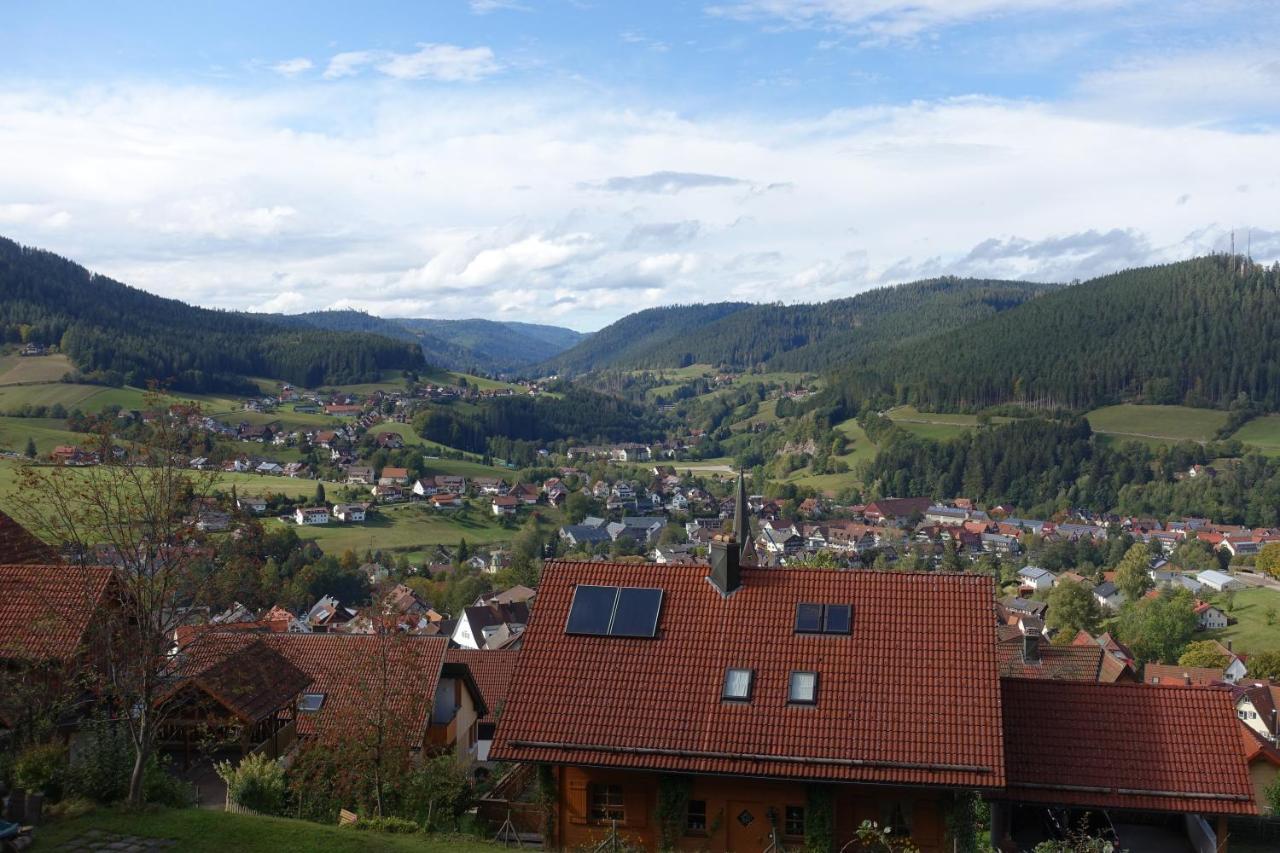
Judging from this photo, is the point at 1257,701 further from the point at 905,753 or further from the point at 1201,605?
the point at 905,753

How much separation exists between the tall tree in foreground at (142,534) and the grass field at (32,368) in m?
142

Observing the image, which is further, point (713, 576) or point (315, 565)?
point (315, 565)

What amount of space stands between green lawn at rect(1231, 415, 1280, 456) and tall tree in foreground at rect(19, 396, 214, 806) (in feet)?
497

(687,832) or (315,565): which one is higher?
(687,832)

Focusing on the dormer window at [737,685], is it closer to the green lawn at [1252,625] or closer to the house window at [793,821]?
the house window at [793,821]

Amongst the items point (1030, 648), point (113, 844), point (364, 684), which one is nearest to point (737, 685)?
point (364, 684)

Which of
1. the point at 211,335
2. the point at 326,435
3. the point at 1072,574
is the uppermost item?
the point at 211,335

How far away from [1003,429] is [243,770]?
15122 cm

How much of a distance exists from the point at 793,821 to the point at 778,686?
1.81m

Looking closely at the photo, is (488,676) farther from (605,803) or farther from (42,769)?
(42,769)

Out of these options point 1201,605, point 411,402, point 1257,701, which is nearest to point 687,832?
point 1257,701

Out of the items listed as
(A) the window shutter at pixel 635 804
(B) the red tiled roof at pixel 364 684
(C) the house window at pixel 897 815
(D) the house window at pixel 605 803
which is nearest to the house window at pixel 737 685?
→ (A) the window shutter at pixel 635 804

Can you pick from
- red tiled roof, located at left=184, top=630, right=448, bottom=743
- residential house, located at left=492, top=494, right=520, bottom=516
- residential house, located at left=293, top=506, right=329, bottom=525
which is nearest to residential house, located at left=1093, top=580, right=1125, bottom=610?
Answer: residential house, located at left=492, top=494, right=520, bottom=516

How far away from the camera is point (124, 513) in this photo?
43.2 feet
